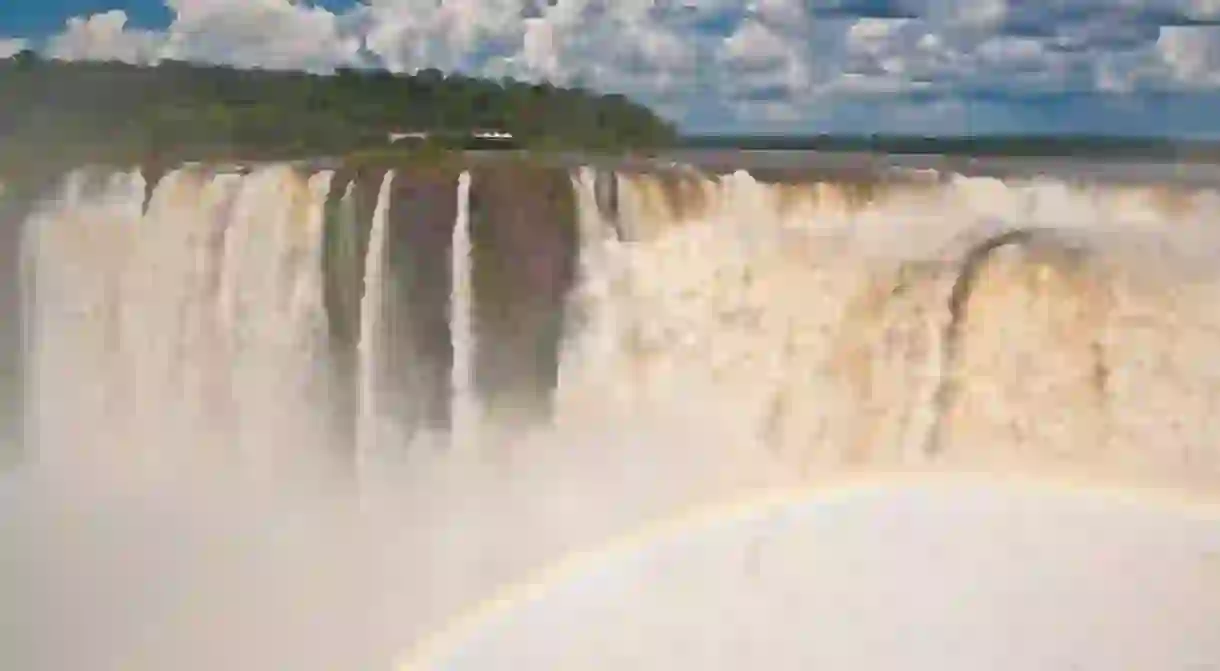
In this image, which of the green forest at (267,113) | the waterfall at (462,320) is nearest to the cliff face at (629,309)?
the waterfall at (462,320)

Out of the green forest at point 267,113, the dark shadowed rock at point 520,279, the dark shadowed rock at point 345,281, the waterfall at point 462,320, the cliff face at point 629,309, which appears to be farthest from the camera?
the dark shadowed rock at point 345,281

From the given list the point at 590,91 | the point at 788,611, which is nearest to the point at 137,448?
the point at 590,91

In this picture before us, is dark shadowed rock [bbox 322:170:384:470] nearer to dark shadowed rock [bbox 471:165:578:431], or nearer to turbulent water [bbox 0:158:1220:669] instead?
turbulent water [bbox 0:158:1220:669]

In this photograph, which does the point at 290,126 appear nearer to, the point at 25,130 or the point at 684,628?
the point at 25,130

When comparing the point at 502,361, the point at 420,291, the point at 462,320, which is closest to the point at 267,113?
the point at 420,291

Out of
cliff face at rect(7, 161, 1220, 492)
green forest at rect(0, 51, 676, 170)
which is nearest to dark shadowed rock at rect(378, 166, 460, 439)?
cliff face at rect(7, 161, 1220, 492)

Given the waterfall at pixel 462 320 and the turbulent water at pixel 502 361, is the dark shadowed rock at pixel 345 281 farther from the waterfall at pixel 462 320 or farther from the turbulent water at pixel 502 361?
the waterfall at pixel 462 320
